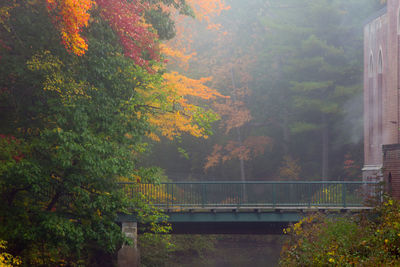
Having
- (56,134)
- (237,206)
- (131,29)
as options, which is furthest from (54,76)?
(237,206)

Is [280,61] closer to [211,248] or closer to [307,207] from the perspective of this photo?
[211,248]

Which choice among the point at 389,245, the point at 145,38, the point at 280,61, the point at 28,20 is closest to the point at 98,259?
the point at 145,38

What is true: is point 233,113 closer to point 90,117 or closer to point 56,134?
point 90,117

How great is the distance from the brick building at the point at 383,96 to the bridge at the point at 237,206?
140 centimetres

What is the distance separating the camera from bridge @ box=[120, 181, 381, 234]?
83.4 ft

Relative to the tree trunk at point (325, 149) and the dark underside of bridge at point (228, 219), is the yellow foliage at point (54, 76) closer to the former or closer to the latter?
the dark underside of bridge at point (228, 219)

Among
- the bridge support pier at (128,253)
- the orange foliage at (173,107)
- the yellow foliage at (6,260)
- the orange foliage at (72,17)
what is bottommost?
the bridge support pier at (128,253)

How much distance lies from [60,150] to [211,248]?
76.2 feet

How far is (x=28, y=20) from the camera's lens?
16.2m

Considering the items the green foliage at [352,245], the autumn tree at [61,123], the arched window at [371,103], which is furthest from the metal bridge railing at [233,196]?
the autumn tree at [61,123]

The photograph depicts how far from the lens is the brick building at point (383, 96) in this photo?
25.9 m

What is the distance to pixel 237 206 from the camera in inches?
1014

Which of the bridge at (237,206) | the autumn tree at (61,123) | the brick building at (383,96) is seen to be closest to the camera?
the autumn tree at (61,123)

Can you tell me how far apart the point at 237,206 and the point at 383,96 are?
10461 mm
